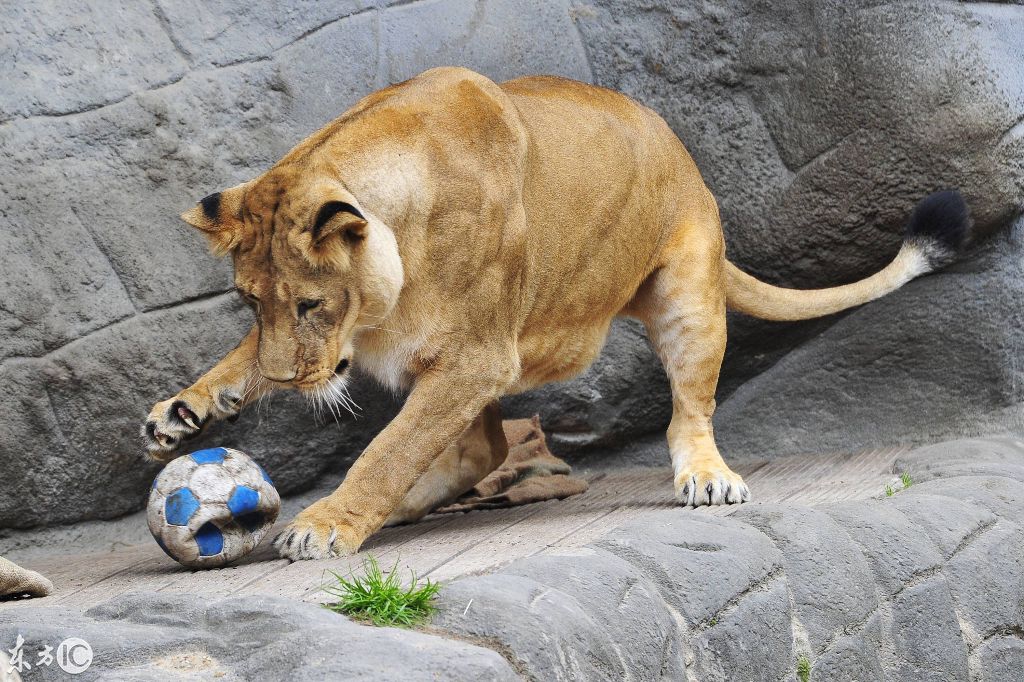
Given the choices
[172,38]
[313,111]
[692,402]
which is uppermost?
[172,38]

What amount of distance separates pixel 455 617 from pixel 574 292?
2053 mm

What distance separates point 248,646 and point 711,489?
214 centimetres

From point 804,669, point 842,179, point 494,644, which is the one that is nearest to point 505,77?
point 842,179

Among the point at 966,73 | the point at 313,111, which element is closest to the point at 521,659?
the point at 313,111

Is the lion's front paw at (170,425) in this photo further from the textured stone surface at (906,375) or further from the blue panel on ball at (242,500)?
the textured stone surface at (906,375)

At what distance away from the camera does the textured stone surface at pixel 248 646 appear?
2164 mm

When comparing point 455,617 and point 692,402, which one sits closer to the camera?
point 455,617

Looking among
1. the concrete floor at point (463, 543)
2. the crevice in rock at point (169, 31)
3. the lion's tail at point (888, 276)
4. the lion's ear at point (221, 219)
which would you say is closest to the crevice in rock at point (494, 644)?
the concrete floor at point (463, 543)

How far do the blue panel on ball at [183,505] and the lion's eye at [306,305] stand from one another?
566 mm

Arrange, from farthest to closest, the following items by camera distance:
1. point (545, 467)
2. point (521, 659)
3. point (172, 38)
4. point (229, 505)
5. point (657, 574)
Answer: point (545, 467)
point (172, 38)
point (229, 505)
point (657, 574)
point (521, 659)

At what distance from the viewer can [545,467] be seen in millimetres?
5027

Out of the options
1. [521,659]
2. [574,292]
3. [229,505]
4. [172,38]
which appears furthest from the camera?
[172,38]

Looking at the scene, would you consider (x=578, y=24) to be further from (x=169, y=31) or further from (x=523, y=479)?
(x=523, y=479)

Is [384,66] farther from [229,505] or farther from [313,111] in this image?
[229,505]
